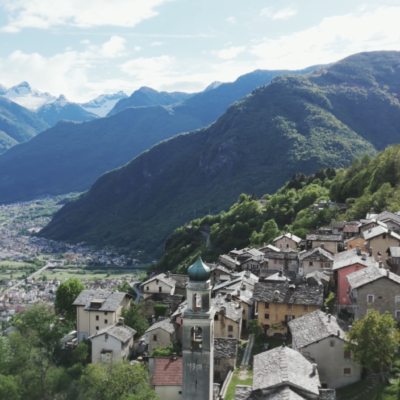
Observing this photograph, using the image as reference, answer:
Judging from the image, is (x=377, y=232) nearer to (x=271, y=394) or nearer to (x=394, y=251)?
(x=394, y=251)

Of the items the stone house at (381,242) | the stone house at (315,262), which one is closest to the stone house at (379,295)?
the stone house at (381,242)

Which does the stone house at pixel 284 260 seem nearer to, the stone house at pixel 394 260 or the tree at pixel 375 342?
the stone house at pixel 394 260

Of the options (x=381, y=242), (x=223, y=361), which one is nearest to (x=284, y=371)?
(x=223, y=361)

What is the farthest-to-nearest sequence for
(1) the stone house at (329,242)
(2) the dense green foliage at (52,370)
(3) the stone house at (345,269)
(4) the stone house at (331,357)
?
(1) the stone house at (329,242)
(3) the stone house at (345,269)
(2) the dense green foliage at (52,370)
(4) the stone house at (331,357)

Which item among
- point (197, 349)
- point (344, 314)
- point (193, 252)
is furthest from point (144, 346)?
point (193, 252)

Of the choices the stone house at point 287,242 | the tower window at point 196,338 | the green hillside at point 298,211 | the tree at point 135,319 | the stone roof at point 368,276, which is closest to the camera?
the tower window at point 196,338

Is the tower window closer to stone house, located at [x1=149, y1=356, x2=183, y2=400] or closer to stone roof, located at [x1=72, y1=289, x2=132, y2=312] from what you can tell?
stone house, located at [x1=149, y1=356, x2=183, y2=400]
